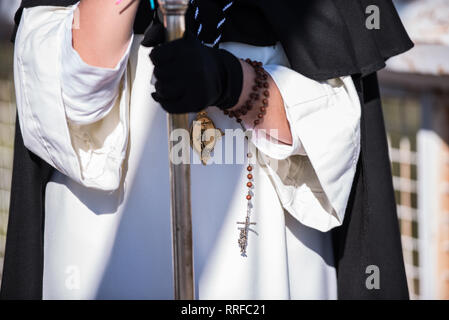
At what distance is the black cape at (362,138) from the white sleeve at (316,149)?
0.13 ft

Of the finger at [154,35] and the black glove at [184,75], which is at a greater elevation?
the finger at [154,35]

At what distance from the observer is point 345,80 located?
125 cm

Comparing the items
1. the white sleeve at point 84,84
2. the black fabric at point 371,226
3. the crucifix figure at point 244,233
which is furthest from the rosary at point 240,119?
the black fabric at point 371,226

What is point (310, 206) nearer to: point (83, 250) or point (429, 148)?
point (83, 250)

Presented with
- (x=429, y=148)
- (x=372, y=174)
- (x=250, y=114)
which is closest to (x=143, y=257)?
(x=250, y=114)

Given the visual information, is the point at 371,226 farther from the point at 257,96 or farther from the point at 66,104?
the point at 66,104

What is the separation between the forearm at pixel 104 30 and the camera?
1106mm

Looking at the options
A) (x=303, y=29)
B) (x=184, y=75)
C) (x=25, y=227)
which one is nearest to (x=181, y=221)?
(x=184, y=75)

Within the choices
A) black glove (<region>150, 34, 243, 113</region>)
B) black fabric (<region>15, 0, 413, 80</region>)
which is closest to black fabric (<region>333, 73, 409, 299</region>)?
black fabric (<region>15, 0, 413, 80</region>)

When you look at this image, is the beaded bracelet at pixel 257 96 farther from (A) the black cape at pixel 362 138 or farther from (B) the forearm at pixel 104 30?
(B) the forearm at pixel 104 30

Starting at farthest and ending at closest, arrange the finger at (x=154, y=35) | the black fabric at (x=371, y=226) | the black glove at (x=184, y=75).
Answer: the black fabric at (x=371, y=226) → the finger at (x=154, y=35) → the black glove at (x=184, y=75)

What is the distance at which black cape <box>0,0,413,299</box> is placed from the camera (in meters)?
1.22

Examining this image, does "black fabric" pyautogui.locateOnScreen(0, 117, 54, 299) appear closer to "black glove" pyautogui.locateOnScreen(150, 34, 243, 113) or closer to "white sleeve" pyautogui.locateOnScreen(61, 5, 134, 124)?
"white sleeve" pyautogui.locateOnScreen(61, 5, 134, 124)
